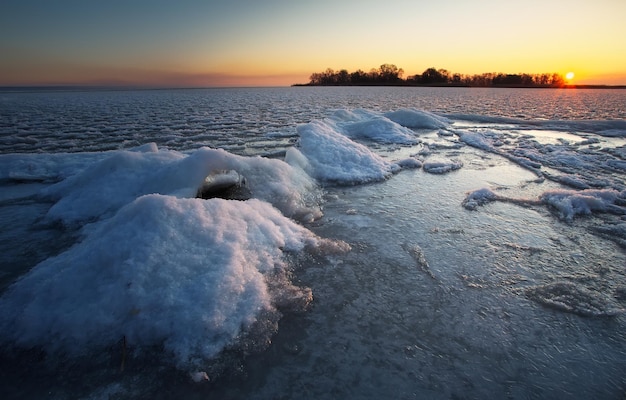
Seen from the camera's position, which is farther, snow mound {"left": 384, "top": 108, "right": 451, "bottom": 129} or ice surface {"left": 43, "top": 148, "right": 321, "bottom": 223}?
snow mound {"left": 384, "top": 108, "right": 451, "bottom": 129}

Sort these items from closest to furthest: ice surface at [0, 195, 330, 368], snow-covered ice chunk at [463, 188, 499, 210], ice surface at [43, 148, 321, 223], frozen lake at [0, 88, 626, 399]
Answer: frozen lake at [0, 88, 626, 399] < ice surface at [0, 195, 330, 368] < ice surface at [43, 148, 321, 223] < snow-covered ice chunk at [463, 188, 499, 210]

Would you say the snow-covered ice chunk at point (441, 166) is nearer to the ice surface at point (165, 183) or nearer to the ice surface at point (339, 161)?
the ice surface at point (339, 161)

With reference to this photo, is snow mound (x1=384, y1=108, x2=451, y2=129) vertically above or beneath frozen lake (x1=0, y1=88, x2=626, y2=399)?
above

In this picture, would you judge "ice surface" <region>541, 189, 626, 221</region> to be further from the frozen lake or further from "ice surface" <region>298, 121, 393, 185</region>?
"ice surface" <region>298, 121, 393, 185</region>

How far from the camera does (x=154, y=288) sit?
2121 millimetres

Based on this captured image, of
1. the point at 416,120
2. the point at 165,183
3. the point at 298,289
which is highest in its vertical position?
the point at 416,120

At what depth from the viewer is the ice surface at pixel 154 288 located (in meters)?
1.93

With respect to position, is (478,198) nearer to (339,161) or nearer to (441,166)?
(441,166)

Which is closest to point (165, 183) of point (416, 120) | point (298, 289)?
point (298, 289)

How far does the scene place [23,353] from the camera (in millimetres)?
1855

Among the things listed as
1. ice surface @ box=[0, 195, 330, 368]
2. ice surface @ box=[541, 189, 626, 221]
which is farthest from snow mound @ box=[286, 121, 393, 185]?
ice surface @ box=[0, 195, 330, 368]

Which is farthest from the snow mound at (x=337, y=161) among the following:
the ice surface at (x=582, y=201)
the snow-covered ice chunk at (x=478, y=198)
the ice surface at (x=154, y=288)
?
the ice surface at (x=154, y=288)

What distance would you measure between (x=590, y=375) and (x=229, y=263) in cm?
242

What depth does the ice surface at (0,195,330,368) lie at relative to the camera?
1930 mm
